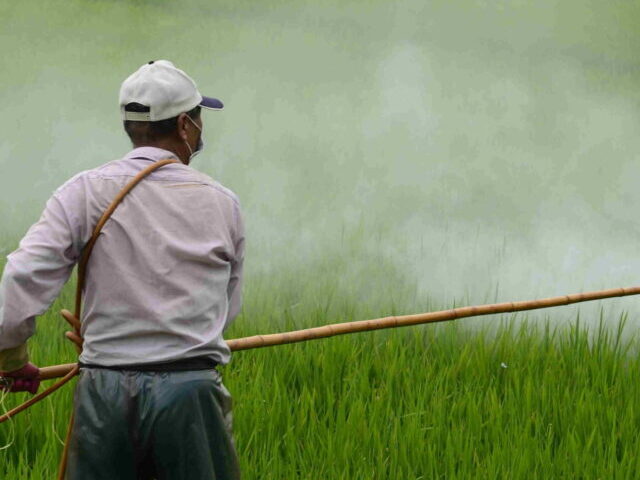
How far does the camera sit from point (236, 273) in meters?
2.29

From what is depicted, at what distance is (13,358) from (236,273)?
1.50 ft

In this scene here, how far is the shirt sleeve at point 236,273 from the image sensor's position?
87.7 inches

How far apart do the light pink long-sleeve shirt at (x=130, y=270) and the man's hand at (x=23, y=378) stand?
5.0 inches

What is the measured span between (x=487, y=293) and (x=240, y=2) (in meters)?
5.61

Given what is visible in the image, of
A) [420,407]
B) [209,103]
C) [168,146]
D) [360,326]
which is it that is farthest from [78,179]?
[420,407]

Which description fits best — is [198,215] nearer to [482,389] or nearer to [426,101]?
[482,389]

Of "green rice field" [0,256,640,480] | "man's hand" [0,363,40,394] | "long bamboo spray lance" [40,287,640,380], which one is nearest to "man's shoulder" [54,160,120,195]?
"man's hand" [0,363,40,394]

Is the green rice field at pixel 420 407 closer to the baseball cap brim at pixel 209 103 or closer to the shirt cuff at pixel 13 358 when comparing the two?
the shirt cuff at pixel 13 358

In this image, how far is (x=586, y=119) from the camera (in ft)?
30.2

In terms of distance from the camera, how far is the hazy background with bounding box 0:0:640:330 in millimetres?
6398

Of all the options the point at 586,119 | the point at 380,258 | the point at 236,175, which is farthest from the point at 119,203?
the point at 586,119

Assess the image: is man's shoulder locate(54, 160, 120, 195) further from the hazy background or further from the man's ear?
the hazy background

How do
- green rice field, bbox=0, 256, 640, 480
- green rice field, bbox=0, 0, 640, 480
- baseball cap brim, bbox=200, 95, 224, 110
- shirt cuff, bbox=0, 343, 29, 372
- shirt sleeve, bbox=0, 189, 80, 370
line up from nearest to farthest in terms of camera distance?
shirt sleeve, bbox=0, 189, 80, 370
shirt cuff, bbox=0, 343, 29, 372
baseball cap brim, bbox=200, 95, 224, 110
green rice field, bbox=0, 256, 640, 480
green rice field, bbox=0, 0, 640, 480

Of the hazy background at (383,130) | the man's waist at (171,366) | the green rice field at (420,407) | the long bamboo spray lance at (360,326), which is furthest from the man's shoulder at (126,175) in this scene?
the hazy background at (383,130)
